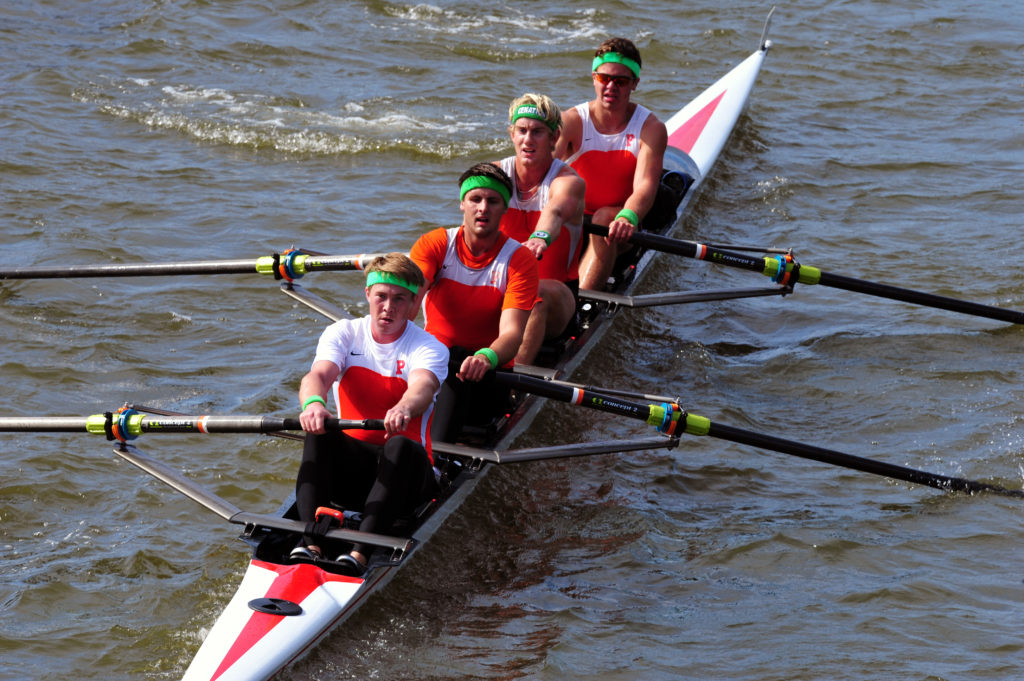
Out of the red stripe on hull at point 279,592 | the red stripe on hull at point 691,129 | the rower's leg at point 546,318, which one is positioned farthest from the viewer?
the red stripe on hull at point 691,129

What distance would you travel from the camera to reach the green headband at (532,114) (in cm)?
707

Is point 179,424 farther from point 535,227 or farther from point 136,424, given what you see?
point 535,227

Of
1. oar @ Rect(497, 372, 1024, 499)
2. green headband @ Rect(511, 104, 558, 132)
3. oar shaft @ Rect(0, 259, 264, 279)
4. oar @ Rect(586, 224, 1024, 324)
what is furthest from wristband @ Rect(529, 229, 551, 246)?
oar shaft @ Rect(0, 259, 264, 279)

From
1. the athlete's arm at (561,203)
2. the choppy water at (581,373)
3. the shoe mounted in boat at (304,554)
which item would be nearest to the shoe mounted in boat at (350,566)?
the shoe mounted in boat at (304,554)

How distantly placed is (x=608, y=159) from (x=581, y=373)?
1704mm

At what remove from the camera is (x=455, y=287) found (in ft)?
21.7

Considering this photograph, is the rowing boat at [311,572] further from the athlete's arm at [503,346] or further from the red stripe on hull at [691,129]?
the red stripe on hull at [691,129]

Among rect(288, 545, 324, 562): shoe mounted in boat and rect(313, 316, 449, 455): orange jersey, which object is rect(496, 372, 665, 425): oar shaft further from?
rect(288, 545, 324, 562): shoe mounted in boat

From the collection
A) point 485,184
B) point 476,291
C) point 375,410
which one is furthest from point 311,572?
point 485,184

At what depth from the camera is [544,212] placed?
7.36m

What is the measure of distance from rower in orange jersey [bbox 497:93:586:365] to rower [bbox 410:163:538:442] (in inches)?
21.2

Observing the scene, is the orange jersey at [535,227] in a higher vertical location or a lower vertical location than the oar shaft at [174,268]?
higher

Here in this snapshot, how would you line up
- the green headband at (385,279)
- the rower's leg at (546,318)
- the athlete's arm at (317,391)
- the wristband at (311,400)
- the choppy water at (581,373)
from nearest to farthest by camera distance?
1. the athlete's arm at (317,391)
2. the wristband at (311,400)
3. the green headband at (385,279)
4. the choppy water at (581,373)
5. the rower's leg at (546,318)

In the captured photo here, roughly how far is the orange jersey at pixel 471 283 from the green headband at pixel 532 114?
36.1 inches
